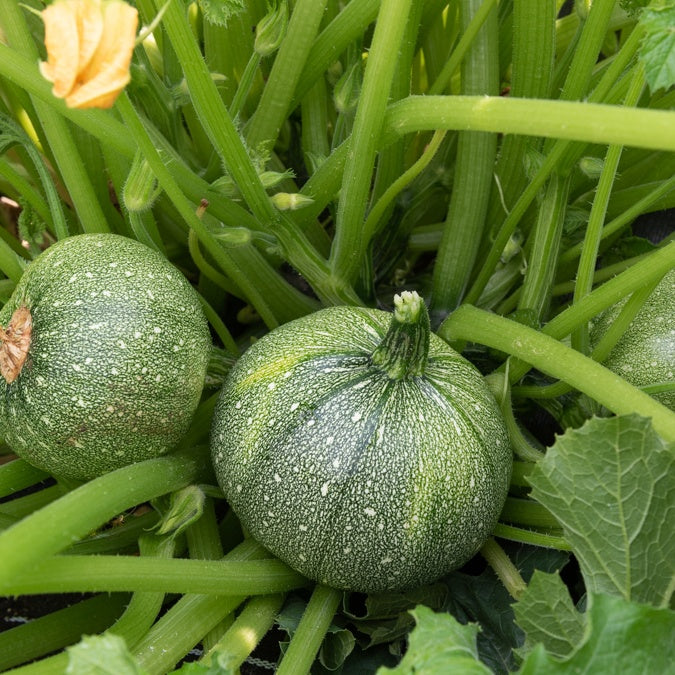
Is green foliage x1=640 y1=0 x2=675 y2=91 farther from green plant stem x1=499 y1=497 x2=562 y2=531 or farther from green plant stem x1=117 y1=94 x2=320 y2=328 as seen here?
green plant stem x1=499 y1=497 x2=562 y2=531

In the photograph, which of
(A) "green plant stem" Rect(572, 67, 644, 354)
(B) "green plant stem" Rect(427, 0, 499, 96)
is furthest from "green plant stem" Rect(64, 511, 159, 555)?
(B) "green plant stem" Rect(427, 0, 499, 96)

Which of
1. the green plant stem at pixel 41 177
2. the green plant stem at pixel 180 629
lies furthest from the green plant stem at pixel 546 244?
the green plant stem at pixel 41 177

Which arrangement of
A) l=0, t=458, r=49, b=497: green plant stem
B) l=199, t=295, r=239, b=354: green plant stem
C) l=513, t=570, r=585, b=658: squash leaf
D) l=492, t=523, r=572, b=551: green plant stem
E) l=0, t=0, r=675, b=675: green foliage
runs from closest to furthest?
l=0, t=0, r=675, b=675: green foliage
l=513, t=570, r=585, b=658: squash leaf
l=492, t=523, r=572, b=551: green plant stem
l=0, t=458, r=49, b=497: green plant stem
l=199, t=295, r=239, b=354: green plant stem

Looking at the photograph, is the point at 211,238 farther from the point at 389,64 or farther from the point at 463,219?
the point at 463,219

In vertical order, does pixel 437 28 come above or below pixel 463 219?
above

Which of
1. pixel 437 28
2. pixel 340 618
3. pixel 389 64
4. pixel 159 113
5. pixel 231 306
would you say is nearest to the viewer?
pixel 389 64

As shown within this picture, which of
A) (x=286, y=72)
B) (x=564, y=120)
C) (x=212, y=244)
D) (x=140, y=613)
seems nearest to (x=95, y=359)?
(x=212, y=244)

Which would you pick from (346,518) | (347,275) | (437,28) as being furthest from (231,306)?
(346,518)
